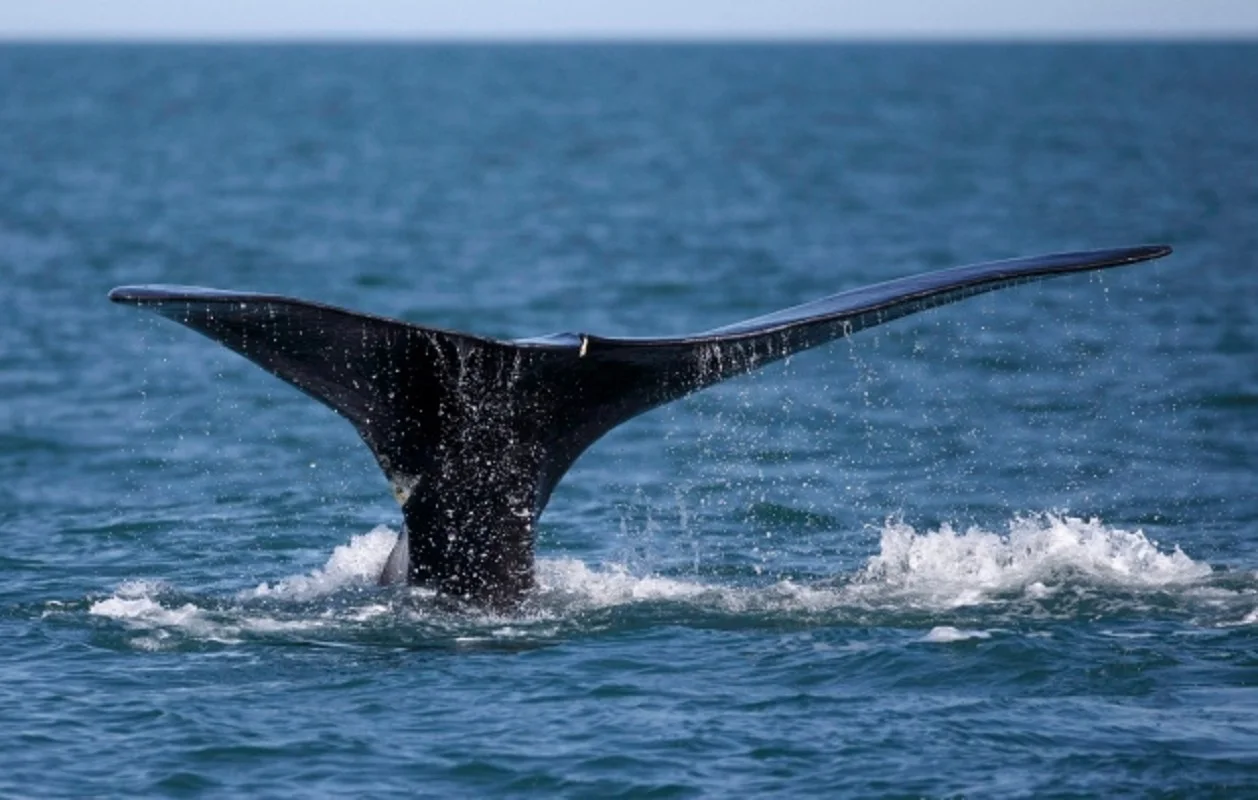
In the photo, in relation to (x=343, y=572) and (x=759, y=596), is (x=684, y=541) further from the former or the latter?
(x=343, y=572)

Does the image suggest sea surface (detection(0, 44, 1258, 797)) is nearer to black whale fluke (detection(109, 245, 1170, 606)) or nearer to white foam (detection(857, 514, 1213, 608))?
white foam (detection(857, 514, 1213, 608))

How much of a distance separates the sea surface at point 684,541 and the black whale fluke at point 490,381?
1.41 feet

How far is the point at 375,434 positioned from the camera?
899cm

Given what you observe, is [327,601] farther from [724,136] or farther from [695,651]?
[724,136]

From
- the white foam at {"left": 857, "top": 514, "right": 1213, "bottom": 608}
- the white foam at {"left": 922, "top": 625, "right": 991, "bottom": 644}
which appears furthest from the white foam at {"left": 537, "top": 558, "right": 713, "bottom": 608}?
the white foam at {"left": 922, "top": 625, "right": 991, "bottom": 644}

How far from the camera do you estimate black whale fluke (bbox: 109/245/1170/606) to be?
8555 mm

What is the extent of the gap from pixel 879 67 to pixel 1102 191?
374 feet

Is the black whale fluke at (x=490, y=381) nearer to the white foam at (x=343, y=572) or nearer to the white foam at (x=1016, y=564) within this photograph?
the white foam at (x=343, y=572)

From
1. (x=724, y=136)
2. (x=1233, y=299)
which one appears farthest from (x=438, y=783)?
(x=724, y=136)

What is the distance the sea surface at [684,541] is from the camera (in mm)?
8328

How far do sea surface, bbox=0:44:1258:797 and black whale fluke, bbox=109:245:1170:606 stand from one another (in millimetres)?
430

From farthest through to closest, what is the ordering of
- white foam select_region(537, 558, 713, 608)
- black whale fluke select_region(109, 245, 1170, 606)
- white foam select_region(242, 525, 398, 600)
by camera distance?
white foam select_region(242, 525, 398, 600) → white foam select_region(537, 558, 713, 608) → black whale fluke select_region(109, 245, 1170, 606)

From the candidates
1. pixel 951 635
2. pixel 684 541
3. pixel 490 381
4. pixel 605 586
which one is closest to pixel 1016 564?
pixel 951 635

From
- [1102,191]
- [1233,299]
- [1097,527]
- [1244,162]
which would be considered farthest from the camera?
[1244,162]
